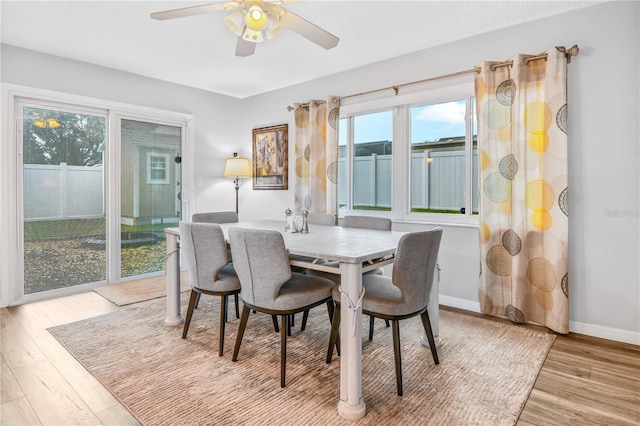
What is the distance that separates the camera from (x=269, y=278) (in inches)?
78.2

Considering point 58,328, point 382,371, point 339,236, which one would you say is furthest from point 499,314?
point 58,328

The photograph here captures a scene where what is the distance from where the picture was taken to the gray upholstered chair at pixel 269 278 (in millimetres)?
1943

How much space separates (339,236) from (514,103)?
181cm

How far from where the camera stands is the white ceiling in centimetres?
265

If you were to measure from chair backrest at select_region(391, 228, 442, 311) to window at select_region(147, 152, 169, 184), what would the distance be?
11.9 feet

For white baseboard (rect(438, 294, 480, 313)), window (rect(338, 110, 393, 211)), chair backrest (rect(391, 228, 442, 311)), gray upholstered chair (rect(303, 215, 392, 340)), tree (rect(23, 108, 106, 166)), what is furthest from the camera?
window (rect(338, 110, 393, 211))

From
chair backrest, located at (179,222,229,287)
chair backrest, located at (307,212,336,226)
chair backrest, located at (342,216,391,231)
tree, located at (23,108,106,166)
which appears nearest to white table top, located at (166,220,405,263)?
chair backrest, located at (342,216,391,231)

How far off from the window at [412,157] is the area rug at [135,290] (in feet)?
7.34

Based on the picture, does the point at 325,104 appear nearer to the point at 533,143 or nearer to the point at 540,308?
the point at 533,143

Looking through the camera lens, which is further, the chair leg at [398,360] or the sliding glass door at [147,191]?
the sliding glass door at [147,191]

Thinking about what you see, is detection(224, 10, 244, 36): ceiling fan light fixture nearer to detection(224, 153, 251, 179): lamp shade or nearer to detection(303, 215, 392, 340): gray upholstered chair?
detection(303, 215, 392, 340): gray upholstered chair

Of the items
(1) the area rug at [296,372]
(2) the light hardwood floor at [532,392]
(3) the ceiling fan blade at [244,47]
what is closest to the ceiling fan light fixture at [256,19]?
(3) the ceiling fan blade at [244,47]

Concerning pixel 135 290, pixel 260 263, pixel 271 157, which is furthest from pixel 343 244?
pixel 271 157

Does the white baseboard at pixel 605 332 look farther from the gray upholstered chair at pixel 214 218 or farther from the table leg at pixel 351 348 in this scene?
the gray upholstered chair at pixel 214 218
